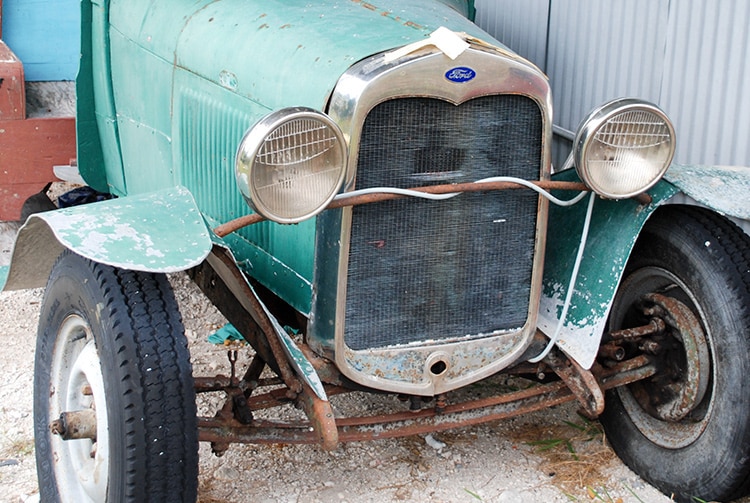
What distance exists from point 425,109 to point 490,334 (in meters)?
0.75

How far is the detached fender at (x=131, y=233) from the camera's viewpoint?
2.45 meters

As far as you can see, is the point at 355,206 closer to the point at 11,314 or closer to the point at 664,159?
the point at 664,159

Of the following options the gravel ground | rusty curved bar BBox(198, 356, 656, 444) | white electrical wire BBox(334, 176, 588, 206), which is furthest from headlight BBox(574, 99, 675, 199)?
the gravel ground

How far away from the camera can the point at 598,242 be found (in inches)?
121

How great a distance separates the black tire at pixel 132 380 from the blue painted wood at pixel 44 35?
7.61 feet

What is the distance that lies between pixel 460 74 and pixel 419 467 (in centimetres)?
137

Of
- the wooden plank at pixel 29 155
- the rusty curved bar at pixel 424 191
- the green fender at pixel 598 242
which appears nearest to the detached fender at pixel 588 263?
the green fender at pixel 598 242

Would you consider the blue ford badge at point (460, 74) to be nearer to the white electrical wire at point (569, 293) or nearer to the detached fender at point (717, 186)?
the white electrical wire at point (569, 293)

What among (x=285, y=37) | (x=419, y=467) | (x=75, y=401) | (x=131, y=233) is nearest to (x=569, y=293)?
(x=419, y=467)

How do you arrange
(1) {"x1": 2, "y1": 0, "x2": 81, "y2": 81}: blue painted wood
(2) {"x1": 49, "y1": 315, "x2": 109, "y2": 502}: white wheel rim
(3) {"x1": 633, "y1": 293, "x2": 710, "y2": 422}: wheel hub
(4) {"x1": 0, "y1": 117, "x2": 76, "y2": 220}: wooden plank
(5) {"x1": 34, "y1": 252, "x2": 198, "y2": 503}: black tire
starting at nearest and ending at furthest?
(5) {"x1": 34, "y1": 252, "x2": 198, "y2": 503}: black tire
(2) {"x1": 49, "y1": 315, "x2": 109, "y2": 502}: white wheel rim
(3) {"x1": 633, "y1": 293, "x2": 710, "y2": 422}: wheel hub
(4) {"x1": 0, "y1": 117, "x2": 76, "y2": 220}: wooden plank
(1) {"x1": 2, "y1": 0, "x2": 81, "y2": 81}: blue painted wood

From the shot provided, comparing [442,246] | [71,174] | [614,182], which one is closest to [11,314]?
[71,174]

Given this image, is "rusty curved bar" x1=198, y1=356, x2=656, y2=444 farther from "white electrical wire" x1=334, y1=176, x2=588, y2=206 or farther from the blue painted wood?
the blue painted wood

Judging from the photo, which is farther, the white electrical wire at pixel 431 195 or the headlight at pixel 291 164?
the white electrical wire at pixel 431 195

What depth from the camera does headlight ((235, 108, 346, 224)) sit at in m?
2.36
